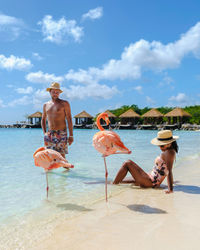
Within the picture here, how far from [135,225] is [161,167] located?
159cm

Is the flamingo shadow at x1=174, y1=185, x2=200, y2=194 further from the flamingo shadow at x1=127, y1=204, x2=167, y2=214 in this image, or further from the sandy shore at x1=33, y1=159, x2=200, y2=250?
the flamingo shadow at x1=127, y1=204, x2=167, y2=214

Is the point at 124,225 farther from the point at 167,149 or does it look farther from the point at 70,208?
the point at 167,149

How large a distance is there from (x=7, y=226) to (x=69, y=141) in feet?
8.98

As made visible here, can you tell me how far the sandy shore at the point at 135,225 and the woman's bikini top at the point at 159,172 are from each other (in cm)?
38

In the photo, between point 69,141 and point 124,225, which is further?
point 69,141

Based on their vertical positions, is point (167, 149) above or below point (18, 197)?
above

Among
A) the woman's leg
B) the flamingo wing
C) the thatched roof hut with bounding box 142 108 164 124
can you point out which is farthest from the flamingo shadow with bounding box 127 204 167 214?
the thatched roof hut with bounding box 142 108 164 124

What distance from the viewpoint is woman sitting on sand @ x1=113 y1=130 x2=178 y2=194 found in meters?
Result: 3.68

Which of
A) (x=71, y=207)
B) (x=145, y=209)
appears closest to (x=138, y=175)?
(x=145, y=209)

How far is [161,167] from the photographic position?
3885 mm

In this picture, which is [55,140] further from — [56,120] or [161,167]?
[161,167]

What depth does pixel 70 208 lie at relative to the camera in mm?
3178

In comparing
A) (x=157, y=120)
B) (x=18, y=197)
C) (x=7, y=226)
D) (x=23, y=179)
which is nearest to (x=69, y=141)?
(x=23, y=179)

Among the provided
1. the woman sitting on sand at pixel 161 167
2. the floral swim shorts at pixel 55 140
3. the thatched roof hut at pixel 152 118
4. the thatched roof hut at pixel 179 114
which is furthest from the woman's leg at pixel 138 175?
the thatched roof hut at pixel 152 118
